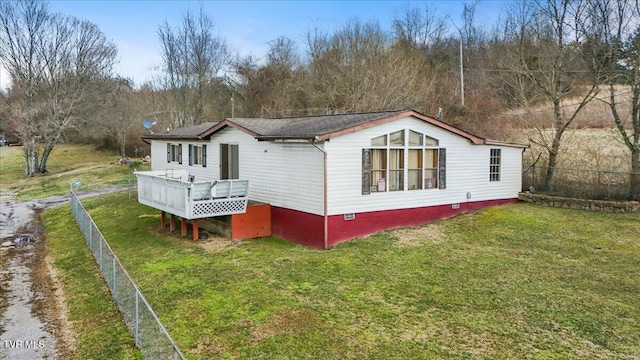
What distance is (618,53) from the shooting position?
1778cm

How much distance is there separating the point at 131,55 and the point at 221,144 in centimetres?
3493

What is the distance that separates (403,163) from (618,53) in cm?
1028

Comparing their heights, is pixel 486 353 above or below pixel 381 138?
below

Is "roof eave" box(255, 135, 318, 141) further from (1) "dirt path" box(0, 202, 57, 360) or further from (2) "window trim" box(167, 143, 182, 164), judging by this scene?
(2) "window trim" box(167, 143, 182, 164)

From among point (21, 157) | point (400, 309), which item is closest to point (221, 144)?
point (400, 309)

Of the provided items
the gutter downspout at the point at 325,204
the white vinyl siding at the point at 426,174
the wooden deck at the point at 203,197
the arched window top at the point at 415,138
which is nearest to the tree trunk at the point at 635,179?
the white vinyl siding at the point at 426,174

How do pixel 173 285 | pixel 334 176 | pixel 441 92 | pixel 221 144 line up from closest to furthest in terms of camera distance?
pixel 173 285
pixel 334 176
pixel 221 144
pixel 441 92

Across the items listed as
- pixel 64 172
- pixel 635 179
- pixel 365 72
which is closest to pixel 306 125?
pixel 635 179

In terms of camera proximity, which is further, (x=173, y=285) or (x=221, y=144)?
(x=221, y=144)

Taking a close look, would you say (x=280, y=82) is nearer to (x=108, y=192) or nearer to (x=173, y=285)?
(x=108, y=192)

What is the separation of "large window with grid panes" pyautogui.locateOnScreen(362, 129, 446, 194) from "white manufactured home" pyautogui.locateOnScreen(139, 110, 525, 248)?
0.03m

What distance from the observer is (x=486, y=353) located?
702 centimetres

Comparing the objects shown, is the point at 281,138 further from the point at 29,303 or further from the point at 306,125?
the point at 29,303

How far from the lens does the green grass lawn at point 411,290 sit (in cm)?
741
